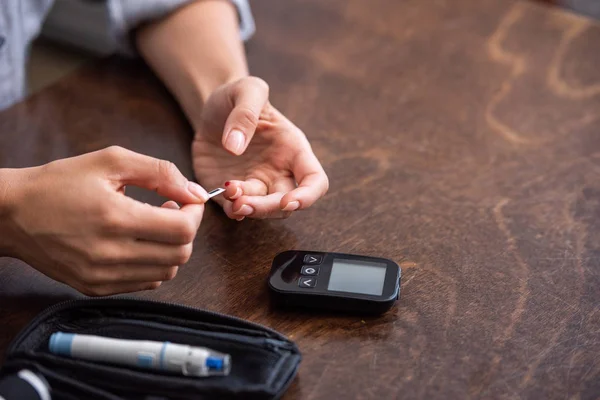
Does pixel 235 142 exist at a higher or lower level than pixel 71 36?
higher

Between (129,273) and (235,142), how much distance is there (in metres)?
0.23

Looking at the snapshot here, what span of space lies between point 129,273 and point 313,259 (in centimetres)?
20

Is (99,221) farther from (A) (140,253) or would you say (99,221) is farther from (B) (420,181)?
(B) (420,181)

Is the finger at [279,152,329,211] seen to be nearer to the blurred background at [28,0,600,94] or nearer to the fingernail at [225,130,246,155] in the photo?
the fingernail at [225,130,246,155]

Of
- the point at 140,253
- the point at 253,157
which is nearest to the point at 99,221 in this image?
the point at 140,253

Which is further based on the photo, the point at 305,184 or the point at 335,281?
the point at 305,184

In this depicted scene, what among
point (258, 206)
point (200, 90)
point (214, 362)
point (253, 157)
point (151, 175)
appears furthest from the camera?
point (200, 90)

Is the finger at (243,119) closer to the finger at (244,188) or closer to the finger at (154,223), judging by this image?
the finger at (244,188)

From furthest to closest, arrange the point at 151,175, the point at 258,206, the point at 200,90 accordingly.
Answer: the point at 200,90 < the point at 258,206 < the point at 151,175

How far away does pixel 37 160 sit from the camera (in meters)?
1.01

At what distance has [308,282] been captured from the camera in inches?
31.4

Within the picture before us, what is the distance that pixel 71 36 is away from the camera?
1809 mm

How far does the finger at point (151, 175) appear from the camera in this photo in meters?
0.76

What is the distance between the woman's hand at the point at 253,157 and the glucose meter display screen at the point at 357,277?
102mm
